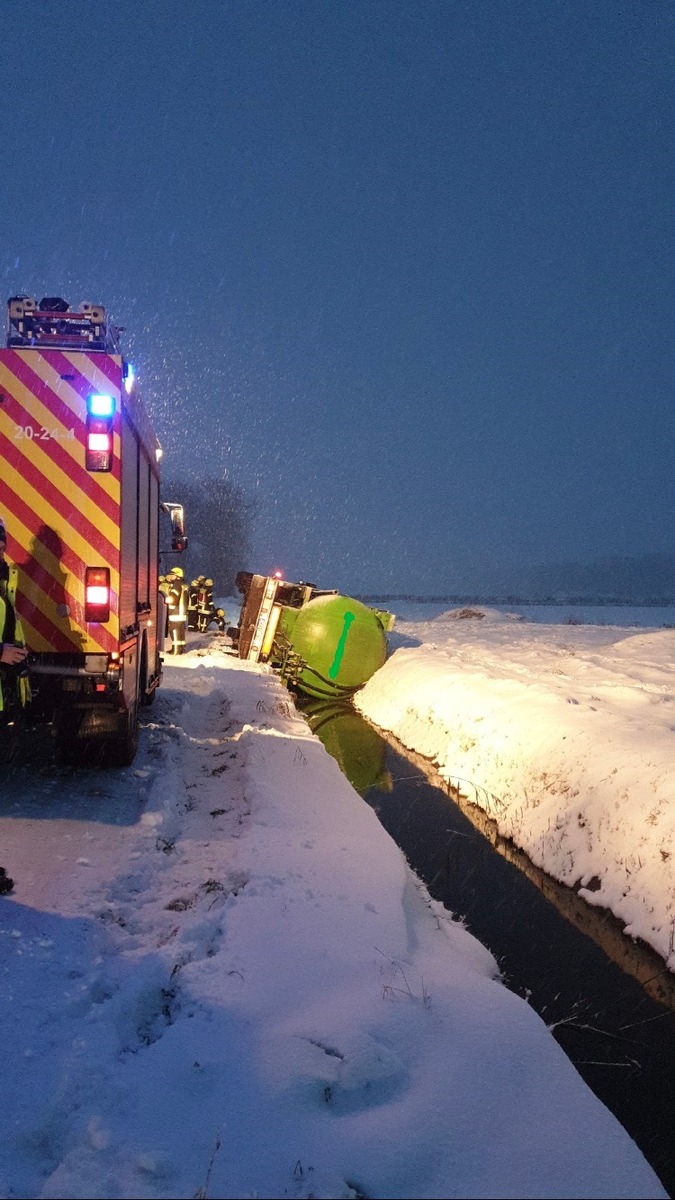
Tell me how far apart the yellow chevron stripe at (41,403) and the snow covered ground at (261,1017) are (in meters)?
3.31

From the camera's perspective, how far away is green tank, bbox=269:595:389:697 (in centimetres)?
1436

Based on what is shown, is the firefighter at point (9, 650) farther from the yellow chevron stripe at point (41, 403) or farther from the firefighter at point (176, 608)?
the firefighter at point (176, 608)

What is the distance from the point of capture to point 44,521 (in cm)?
670

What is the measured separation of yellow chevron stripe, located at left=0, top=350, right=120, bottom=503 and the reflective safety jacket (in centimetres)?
193

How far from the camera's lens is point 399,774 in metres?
9.79

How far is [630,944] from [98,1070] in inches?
156

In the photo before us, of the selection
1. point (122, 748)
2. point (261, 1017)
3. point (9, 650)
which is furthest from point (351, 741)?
point (261, 1017)

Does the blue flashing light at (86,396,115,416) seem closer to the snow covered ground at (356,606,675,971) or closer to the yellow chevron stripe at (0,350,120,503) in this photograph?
the yellow chevron stripe at (0,350,120,503)

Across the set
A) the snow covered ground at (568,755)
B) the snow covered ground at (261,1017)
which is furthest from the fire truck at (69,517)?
the snow covered ground at (568,755)

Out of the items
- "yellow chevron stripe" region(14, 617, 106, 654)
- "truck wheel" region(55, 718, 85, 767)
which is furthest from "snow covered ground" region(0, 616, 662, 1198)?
"yellow chevron stripe" region(14, 617, 106, 654)

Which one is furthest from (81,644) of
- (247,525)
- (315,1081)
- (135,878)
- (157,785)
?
(247,525)

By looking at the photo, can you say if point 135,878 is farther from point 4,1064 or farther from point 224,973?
point 4,1064

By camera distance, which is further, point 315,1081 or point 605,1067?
point 605,1067

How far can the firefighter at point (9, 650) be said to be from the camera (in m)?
4.93
